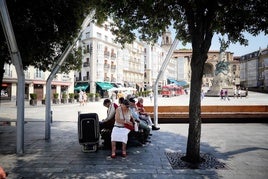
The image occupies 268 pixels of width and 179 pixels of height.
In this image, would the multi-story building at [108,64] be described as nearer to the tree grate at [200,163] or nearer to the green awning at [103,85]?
the green awning at [103,85]

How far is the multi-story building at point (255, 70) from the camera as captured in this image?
88750 mm

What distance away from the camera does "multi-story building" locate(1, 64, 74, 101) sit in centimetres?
3760

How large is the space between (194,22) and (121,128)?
3.31 m

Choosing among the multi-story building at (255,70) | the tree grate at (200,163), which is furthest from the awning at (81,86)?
the multi-story building at (255,70)

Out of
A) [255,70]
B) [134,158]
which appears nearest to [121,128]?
[134,158]

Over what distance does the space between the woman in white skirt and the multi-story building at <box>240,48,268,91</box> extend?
85762 mm

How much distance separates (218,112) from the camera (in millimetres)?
14109

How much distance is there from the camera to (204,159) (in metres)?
6.62

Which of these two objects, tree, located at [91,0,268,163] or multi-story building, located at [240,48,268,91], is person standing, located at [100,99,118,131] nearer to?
tree, located at [91,0,268,163]

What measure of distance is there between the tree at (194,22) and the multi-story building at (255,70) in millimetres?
83565

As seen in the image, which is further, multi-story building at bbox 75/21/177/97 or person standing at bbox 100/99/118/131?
multi-story building at bbox 75/21/177/97

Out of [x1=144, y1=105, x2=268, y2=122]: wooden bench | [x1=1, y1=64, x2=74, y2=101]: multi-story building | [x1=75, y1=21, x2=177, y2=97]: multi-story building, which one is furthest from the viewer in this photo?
[x1=75, y1=21, x2=177, y2=97]: multi-story building

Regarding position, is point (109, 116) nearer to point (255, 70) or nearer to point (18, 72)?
point (18, 72)

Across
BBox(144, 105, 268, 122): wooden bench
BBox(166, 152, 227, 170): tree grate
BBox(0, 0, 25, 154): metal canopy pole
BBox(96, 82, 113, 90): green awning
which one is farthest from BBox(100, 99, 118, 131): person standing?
BBox(96, 82, 113, 90): green awning
